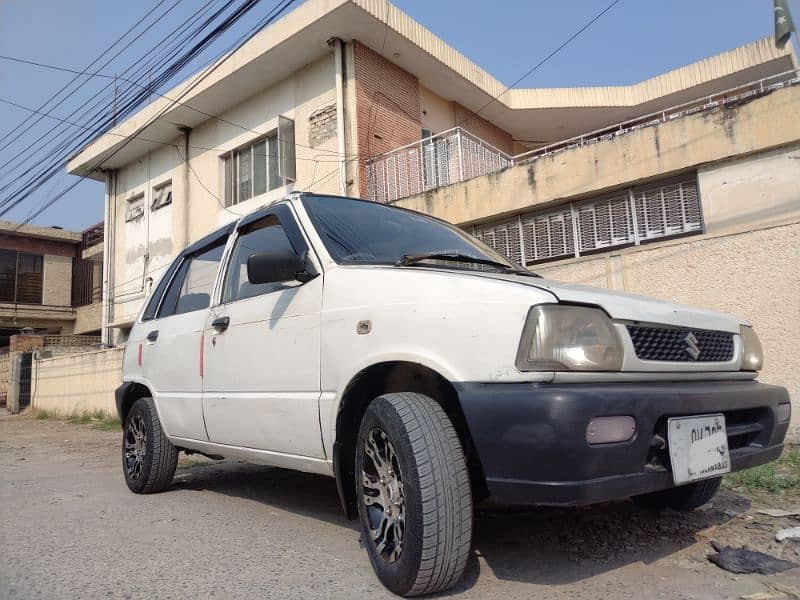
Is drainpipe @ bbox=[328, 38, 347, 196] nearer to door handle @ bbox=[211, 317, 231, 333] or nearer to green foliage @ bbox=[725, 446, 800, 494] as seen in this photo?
door handle @ bbox=[211, 317, 231, 333]

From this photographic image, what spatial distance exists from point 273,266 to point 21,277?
25461mm

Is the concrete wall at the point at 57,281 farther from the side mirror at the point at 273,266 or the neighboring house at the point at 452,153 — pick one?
the side mirror at the point at 273,266

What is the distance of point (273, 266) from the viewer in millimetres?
2785

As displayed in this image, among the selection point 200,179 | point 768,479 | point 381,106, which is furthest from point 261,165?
point 768,479

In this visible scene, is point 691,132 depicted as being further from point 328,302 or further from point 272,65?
point 272,65

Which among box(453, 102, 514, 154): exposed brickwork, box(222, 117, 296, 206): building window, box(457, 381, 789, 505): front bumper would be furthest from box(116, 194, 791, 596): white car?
box(453, 102, 514, 154): exposed brickwork

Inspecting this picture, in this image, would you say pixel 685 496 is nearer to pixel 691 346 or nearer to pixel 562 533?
pixel 562 533

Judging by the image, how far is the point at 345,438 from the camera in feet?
8.89

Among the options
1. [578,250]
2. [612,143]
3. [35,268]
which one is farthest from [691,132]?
[35,268]

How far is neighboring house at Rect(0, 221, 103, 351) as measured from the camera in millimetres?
23375

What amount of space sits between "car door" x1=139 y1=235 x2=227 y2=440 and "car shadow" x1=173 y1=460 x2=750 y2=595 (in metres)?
0.80

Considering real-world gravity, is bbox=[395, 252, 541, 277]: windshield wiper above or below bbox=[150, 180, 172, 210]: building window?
below

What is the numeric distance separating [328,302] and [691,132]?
5949 millimetres

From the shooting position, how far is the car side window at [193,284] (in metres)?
3.92
